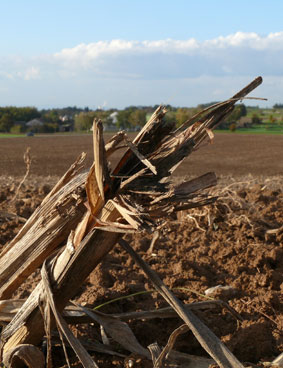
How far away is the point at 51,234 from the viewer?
192 cm

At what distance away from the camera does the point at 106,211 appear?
1781 millimetres

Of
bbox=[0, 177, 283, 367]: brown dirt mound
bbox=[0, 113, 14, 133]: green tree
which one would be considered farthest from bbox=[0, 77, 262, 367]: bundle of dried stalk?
bbox=[0, 113, 14, 133]: green tree

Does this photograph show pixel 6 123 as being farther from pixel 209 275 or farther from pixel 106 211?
pixel 106 211

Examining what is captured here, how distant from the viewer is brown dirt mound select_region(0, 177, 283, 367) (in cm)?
234

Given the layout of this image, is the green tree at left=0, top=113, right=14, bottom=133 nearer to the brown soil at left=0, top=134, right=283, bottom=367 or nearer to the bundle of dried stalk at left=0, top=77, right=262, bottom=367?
the brown soil at left=0, top=134, right=283, bottom=367

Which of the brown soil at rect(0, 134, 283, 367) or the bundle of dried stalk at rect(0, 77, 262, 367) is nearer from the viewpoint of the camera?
the bundle of dried stalk at rect(0, 77, 262, 367)

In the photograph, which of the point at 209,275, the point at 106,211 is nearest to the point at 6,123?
the point at 209,275

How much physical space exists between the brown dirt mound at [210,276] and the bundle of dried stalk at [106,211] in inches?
8.3

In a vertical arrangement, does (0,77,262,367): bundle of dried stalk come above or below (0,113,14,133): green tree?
below

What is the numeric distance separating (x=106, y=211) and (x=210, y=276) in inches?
59.3

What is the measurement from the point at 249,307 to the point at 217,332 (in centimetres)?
29

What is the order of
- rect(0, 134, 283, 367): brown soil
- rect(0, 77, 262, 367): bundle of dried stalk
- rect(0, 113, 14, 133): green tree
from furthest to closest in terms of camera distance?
Result: rect(0, 113, 14, 133): green tree < rect(0, 134, 283, 367): brown soil < rect(0, 77, 262, 367): bundle of dried stalk

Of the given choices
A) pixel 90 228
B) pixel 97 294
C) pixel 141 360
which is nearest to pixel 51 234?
pixel 90 228

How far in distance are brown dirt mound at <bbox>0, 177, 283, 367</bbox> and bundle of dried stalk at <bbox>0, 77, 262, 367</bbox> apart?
212mm
